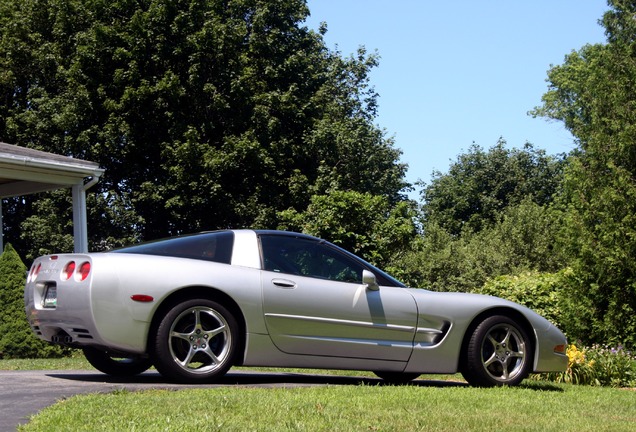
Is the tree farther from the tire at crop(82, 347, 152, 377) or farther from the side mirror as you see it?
the side mirror

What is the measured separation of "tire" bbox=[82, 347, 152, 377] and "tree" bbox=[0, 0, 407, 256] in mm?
18518

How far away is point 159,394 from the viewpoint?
247 inches

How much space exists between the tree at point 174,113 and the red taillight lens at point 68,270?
19.8 metres

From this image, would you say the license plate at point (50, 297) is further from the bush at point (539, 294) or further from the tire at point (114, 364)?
the bush at point (539, 294)

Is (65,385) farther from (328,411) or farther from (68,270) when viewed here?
(328,411)

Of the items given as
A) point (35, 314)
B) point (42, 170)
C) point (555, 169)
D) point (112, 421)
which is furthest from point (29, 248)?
point (555, 169)

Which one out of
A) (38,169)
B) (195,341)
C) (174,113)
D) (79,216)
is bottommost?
(195,341)

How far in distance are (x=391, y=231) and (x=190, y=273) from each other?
13.4m

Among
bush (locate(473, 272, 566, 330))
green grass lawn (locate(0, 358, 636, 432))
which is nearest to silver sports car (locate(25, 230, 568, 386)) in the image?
green grass lawn (locate(0, 358, 636, 432))

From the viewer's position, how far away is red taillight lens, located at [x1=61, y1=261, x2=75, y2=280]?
724cm

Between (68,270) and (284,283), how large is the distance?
1.85m

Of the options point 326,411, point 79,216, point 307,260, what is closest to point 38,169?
point 79,216

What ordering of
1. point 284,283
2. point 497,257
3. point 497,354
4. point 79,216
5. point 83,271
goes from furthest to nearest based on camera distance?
1. point 497,257
2. point 79,216
3. point 497,354
4. point 284,283
5. point 83,271

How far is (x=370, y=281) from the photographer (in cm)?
788
